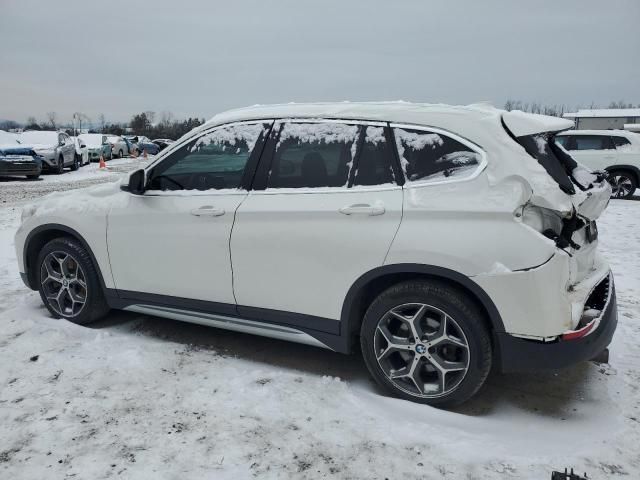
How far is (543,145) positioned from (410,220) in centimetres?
96

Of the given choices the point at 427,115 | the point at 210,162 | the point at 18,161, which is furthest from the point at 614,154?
the point at 18,161

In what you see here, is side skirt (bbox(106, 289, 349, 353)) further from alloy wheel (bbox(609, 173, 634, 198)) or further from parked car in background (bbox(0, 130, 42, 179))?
parked car in background (bbox(0, 130, 42, 179))

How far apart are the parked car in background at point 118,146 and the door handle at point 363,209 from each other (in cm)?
3067

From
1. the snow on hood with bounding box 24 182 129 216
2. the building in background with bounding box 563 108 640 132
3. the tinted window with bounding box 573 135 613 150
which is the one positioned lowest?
the snow on hood with bounding box 24 182 129 216

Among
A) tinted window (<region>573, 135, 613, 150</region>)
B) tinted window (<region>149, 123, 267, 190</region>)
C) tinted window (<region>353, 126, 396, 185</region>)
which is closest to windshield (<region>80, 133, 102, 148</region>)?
tinted window (<region>573, 135, 613, 150</region>)

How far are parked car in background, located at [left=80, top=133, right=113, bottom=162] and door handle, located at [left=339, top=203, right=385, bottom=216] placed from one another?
87.4 feet

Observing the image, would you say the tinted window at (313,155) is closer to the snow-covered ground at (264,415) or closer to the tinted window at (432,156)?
the tinted window at (432,156)

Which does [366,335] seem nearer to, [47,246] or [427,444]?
[427,444]

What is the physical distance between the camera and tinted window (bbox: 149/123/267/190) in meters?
3.64

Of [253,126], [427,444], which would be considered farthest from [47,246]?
[427,444]

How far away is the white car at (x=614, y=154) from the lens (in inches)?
516

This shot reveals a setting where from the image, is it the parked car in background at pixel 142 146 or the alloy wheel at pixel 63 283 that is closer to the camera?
the alloy wheel at pixel 63 283

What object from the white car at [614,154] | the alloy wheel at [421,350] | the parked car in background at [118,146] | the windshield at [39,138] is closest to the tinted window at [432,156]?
the alloy wheel at [421,350]

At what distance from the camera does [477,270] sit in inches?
110
